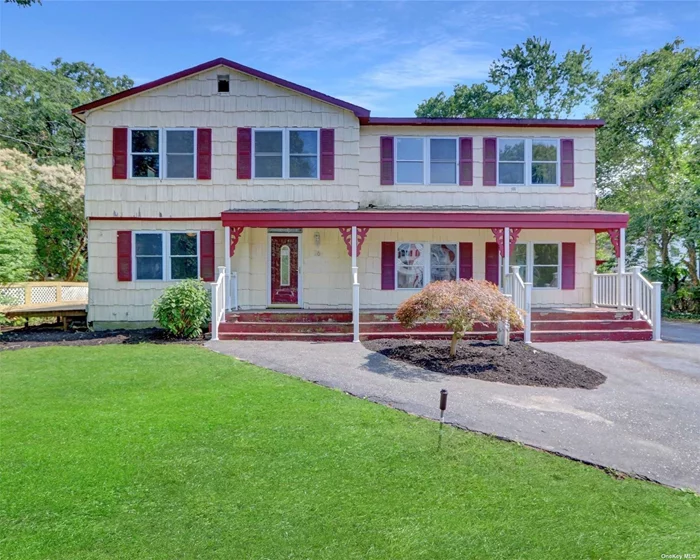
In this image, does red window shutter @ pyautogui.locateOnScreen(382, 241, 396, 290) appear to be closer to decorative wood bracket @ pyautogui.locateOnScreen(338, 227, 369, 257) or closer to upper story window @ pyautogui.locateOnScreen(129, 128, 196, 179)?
decorative wood bracket @ pyautogui.locateOnScreen(338, 227, 369, 257)

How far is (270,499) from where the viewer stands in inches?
136

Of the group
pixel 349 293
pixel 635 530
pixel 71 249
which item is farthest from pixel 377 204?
pixel 71 249

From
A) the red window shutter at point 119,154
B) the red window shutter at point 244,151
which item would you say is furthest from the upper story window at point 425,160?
the red window shutter at point 119,154

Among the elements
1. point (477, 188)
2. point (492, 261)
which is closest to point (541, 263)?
point (492, 261)

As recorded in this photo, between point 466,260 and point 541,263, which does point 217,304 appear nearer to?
point 466,260

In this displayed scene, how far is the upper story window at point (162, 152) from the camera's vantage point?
12312mm

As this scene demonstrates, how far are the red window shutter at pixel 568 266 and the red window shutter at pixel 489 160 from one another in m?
2.86

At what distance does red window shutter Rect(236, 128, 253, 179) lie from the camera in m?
12.4

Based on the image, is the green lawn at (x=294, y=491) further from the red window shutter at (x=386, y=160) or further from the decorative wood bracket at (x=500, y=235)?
the red window shutter at (x=386, y=160)

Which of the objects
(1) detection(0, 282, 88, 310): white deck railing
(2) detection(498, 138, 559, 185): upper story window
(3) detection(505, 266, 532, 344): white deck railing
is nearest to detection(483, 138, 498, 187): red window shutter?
(2) detection(498, 138, 559, 185): upper story window

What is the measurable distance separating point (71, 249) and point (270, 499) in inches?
1003

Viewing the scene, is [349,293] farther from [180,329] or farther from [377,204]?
[180,329]

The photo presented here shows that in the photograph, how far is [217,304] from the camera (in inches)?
416

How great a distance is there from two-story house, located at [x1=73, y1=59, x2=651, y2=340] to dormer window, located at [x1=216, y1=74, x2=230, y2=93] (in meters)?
0.04
